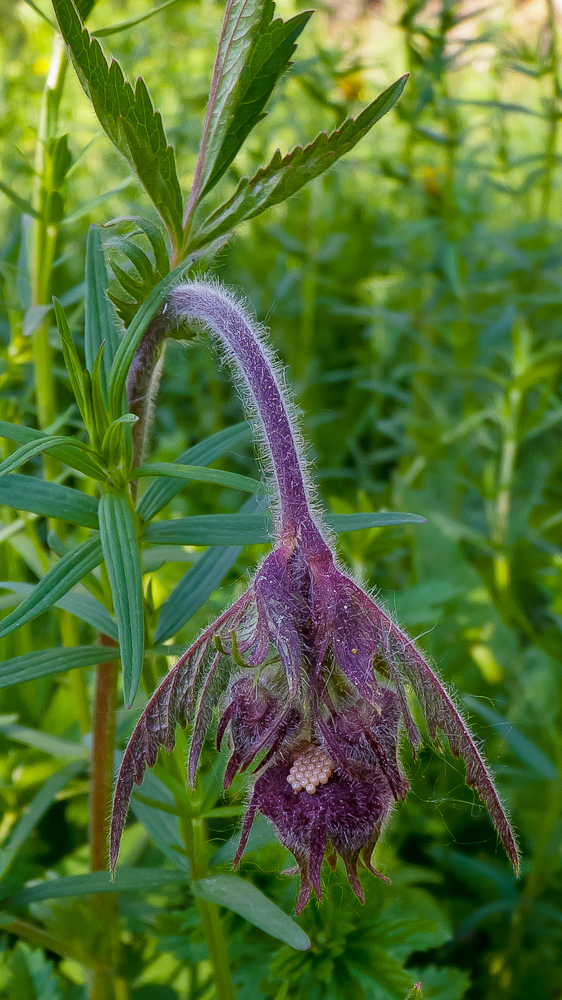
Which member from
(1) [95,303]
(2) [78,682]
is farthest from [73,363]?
(2) [78,682]

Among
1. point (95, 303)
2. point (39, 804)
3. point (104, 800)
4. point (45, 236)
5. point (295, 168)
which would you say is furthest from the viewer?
point (45, 236)

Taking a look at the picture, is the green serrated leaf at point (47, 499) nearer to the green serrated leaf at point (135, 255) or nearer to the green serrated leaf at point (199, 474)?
the green serrated leaf at point (199, 474)

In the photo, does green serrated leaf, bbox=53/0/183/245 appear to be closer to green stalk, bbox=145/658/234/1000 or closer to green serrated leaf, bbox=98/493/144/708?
green serrated leaf, bbox=98/493/144/708

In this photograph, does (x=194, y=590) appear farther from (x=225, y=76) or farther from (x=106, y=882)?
(x=225, y=76)

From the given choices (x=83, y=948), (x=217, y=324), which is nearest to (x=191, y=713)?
(x=217, y=324)

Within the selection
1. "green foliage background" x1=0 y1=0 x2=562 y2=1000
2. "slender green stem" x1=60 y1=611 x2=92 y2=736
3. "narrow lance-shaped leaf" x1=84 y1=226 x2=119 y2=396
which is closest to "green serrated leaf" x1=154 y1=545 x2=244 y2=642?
"green foliage background" x1=0 y1=0 x2=562 y2=1000

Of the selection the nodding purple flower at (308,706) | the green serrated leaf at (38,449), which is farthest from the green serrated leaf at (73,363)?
the nodding purple flower at (308,706)
